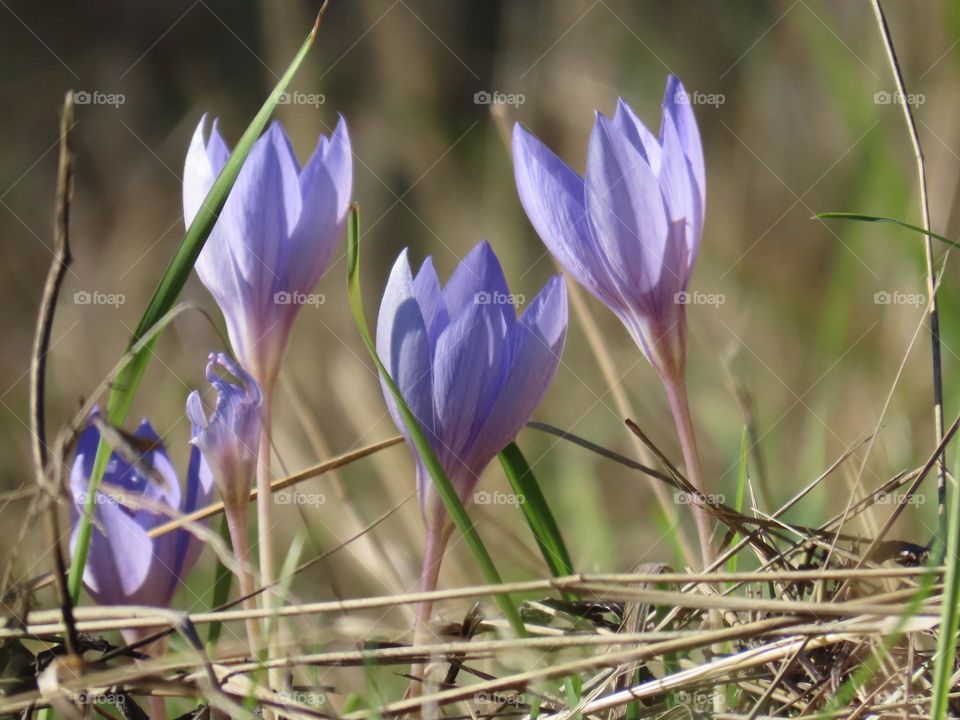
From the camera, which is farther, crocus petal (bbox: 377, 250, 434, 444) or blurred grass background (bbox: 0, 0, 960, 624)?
blurred grass background (bbox: 0, 0, 960, 624)

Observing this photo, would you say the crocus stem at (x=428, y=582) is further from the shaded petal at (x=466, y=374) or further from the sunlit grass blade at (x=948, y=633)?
the sunlit grass blade at (x=948, y=633)

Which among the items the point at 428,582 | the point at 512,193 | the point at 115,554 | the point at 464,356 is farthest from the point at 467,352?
the point at 512,193

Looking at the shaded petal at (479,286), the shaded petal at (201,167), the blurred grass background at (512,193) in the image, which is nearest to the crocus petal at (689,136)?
the shaded petal at (479,286)

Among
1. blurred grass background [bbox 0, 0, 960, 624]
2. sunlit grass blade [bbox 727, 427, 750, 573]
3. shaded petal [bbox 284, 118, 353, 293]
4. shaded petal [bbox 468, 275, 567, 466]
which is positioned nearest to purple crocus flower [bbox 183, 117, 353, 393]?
shaded petal [bbox 284, 118, 353, 293]

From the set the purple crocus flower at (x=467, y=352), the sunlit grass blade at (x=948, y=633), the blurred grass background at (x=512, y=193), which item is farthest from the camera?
the blurred grass background at (x=512, y=193)

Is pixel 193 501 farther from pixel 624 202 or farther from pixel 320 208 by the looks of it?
pixel 624 202

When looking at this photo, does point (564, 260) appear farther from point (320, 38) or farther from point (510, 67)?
point (320, 38)

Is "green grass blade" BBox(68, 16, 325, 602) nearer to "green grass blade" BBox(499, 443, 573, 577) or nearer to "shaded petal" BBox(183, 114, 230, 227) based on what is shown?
"shaded petal" BBox(183, 114, 230, 227)
